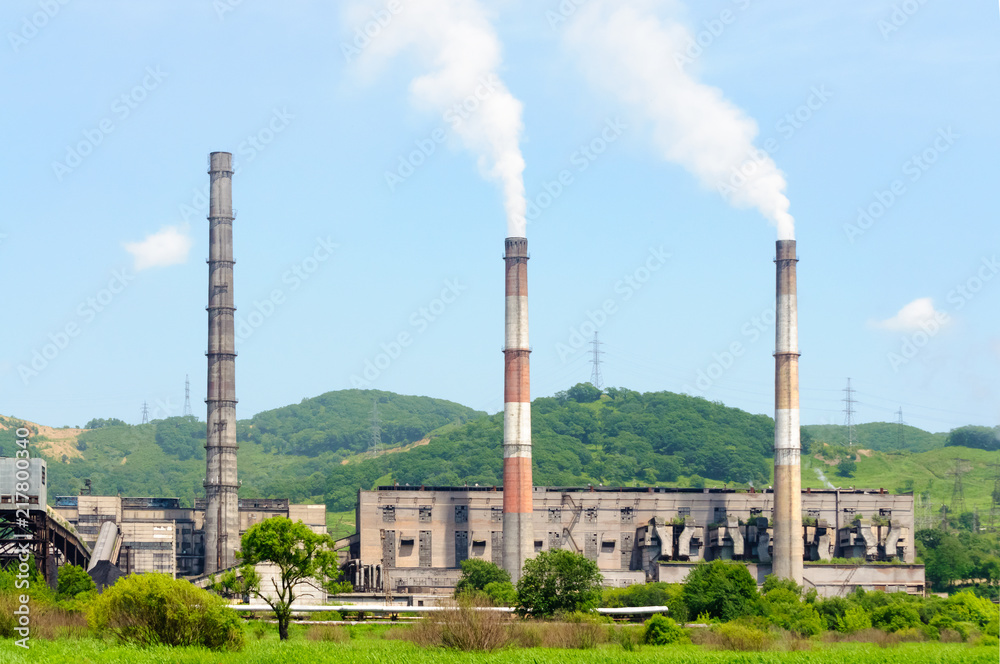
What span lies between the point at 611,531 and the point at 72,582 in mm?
33154

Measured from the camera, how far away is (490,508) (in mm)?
72438

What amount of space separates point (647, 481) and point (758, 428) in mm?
21307

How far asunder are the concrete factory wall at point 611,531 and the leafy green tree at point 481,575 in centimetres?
A: 458

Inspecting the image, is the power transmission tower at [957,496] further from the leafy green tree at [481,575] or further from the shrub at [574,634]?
the shrub at [574,634]

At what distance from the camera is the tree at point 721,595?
50.5 meters

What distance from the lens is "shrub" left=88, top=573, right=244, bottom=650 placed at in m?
35.1

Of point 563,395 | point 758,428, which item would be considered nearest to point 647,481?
point 758,428

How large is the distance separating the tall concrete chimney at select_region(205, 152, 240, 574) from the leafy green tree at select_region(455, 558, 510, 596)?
14.3m

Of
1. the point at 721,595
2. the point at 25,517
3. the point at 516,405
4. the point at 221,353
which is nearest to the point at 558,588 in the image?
the point at 721,595

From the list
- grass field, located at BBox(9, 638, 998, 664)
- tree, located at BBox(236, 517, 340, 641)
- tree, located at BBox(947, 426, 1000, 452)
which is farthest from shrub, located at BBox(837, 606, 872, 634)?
tree, located at BBox(947, 426, 1000, 452)

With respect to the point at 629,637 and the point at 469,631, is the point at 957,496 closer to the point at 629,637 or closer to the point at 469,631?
the point at 629,637

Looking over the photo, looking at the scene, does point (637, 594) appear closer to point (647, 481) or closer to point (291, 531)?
point (291, 531)

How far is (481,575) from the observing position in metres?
64.2

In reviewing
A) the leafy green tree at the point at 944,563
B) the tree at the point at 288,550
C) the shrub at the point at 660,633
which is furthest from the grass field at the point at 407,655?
the leafy green tree at the point at 944,563
